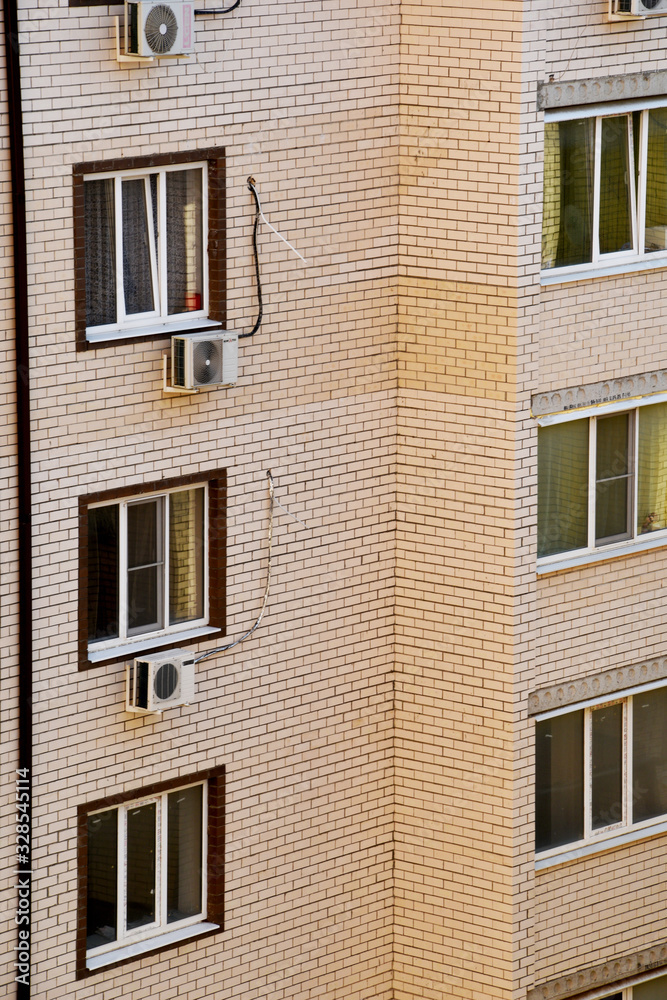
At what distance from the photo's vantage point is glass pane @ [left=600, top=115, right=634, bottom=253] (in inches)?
618

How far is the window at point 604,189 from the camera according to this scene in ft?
50.3

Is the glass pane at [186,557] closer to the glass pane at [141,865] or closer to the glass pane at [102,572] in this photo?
the glass pane at [102,572]

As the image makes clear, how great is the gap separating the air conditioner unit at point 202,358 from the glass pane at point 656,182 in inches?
179

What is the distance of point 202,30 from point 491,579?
5409 millimetres

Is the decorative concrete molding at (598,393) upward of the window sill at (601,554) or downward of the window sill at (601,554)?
upward

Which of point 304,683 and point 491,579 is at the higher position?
point 491,579

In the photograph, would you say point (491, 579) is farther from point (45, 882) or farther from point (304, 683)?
point (45, 882)

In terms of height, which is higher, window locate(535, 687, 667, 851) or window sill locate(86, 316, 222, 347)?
window sill locate(86, 316, 222, 347)

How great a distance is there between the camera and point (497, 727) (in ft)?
51.2

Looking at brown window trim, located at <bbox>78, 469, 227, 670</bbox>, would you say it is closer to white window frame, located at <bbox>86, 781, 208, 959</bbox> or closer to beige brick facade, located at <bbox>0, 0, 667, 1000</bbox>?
beige brick facade, located at <bbox>0, 0, 667, 1000</bbox>

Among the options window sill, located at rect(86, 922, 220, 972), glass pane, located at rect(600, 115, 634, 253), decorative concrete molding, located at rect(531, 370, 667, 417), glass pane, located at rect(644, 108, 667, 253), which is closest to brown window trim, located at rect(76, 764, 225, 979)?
window sill, located at rect(86, 922, 220, 972)

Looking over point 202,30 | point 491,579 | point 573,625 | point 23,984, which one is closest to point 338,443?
point 491,579

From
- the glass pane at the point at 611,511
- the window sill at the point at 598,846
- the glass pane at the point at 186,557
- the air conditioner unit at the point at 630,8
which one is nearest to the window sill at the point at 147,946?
the glass pane at the point at 186,557

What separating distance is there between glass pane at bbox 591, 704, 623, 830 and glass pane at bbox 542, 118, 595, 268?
449cm
